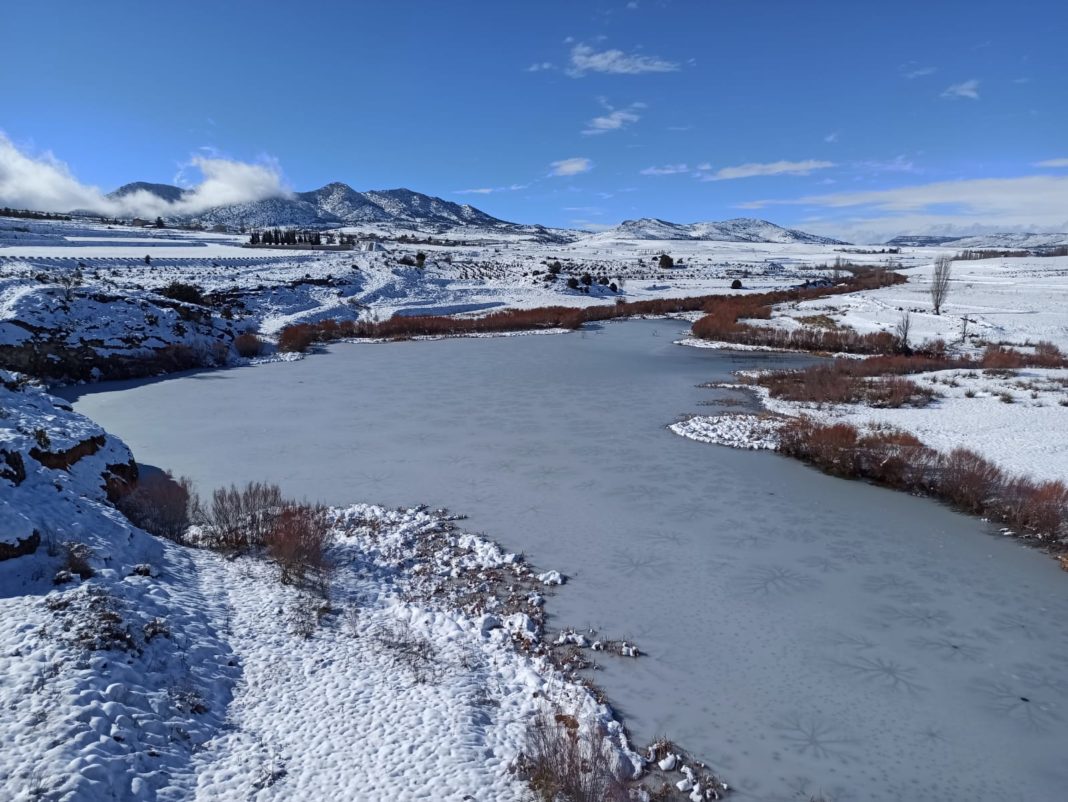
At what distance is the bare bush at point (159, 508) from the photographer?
1022 centimetres

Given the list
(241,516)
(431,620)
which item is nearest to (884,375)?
(431,620)

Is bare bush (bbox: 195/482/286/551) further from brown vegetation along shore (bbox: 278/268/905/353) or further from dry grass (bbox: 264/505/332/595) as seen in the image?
brown vegetation along shore (bbox: 278/268/905/353)

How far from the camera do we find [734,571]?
31.5ft

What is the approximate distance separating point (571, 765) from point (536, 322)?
3535 centimetres

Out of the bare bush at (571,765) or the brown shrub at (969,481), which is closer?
the bare bush at (571,765)

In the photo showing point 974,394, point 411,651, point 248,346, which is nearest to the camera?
point 411,651

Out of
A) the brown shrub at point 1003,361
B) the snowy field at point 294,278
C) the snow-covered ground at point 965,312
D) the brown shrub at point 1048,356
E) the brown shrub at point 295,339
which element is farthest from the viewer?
the snowy field at point 294,278

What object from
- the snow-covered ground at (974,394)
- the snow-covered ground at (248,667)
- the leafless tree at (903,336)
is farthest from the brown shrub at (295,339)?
the leafless tree at (903,336)

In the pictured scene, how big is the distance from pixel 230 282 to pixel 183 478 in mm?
30547

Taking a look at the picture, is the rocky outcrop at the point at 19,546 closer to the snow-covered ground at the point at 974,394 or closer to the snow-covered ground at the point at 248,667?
the snow-covered ground at the point at 248,667

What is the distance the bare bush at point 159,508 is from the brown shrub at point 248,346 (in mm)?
18694

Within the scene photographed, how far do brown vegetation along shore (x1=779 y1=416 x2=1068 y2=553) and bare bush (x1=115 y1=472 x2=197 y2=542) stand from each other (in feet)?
40.8

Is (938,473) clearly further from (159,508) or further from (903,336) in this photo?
(903,336)

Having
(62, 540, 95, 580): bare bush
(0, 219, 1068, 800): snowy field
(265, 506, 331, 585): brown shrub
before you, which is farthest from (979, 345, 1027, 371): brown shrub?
(62, 540, 95, 580): bare bush
